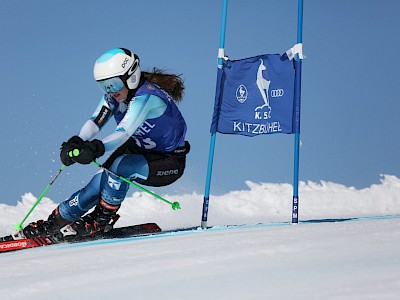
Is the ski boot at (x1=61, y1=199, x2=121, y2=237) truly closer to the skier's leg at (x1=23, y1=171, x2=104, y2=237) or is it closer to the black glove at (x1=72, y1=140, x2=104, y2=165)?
the skier's leg at (x1=23, y1=171, x2=104, y2=237)

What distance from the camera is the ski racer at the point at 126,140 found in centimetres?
413

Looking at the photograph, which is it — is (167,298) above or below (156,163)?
below

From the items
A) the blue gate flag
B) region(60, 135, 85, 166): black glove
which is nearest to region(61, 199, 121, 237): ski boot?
region(60, 135, 85, 166): black glove

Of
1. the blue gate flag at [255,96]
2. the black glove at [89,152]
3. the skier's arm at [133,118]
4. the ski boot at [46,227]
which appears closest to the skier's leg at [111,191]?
the ski boot at [46,227]

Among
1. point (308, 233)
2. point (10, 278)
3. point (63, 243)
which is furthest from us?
point (63, 243)

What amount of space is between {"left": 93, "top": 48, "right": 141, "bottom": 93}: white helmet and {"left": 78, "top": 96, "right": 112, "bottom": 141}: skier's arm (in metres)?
0.35

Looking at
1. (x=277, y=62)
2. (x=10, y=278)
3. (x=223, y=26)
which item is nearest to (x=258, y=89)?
(x=277, y=62)

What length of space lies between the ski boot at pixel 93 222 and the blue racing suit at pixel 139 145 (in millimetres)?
62

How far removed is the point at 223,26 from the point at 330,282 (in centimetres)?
354

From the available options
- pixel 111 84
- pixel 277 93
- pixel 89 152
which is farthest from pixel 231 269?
pixel 277 93

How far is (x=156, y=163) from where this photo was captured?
14.2 ft

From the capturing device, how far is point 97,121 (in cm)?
455

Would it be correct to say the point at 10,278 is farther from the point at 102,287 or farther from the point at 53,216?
the point at 53,216

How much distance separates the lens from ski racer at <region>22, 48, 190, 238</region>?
4133 mm
